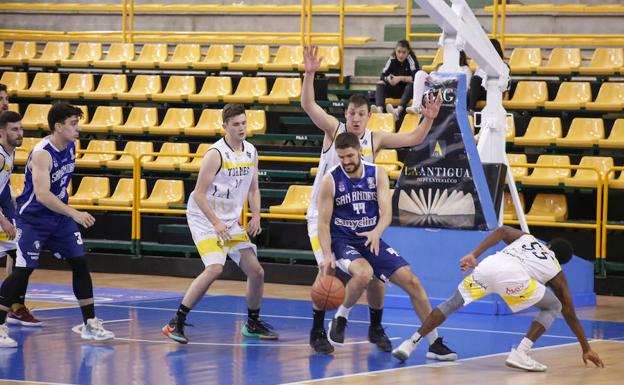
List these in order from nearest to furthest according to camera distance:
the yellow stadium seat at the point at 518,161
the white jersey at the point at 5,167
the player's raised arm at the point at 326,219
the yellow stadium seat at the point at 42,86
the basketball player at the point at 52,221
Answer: the player's raised arm at the point at 326,219, the basketball player at the point at 52,221, the white jersey at the point at 5,167, the yellow stadium seat at the point at 518,161, the yellow stadium seat at the point at 42,86

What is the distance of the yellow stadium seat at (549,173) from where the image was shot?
51.1 feet

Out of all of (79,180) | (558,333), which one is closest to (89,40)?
(79,180)

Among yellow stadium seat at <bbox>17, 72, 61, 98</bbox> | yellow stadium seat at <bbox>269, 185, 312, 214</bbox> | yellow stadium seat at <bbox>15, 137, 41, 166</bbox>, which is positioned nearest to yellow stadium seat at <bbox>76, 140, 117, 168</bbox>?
yellow stadium seat at <bbox>15, 137, 41, 166</bbox>

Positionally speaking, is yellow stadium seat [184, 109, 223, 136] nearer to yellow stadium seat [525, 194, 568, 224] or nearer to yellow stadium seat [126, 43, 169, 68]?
yellow stadium seat [126, 43, 169, 68]

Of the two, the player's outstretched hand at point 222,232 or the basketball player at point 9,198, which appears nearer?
the player's outstretched hand at point 222,232

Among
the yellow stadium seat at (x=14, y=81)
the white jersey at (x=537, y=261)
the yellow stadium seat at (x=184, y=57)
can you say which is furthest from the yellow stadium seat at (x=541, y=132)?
the yellow stadium seat at (x=14, y=81)

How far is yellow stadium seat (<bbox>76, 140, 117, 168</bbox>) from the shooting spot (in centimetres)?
1839

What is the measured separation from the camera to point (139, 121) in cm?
1912

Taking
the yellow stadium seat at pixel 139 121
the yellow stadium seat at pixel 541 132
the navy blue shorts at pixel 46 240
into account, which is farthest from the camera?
the yellow stadium seat at pixel 139 121

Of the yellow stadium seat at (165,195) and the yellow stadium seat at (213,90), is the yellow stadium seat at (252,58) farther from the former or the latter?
the yellow stadium seat at (165,195)

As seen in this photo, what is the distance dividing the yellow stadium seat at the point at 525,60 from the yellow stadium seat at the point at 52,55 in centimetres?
794

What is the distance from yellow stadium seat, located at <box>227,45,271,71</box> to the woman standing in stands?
2.51m

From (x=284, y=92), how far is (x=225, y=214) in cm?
818

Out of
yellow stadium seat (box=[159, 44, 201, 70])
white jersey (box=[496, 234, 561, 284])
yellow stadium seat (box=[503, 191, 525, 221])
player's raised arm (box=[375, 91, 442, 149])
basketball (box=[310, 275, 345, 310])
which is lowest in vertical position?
basketball (box=[310, 275, 345, 310])
